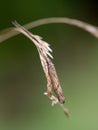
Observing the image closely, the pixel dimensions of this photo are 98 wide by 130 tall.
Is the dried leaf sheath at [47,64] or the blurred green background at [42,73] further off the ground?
the blurred green background at [42,73]

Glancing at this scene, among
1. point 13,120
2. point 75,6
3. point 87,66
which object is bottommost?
point 13,120

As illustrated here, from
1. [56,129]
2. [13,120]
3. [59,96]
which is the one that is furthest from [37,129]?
[59,96]

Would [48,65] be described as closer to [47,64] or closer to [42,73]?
[47,64]

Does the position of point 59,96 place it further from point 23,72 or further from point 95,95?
point 23,72

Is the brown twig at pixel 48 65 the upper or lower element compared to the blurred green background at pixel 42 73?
lower

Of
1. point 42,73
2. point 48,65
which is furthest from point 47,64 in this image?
point 42,73

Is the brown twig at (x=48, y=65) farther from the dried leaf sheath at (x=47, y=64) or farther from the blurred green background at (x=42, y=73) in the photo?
the blurred green background at (x=42, y=73)

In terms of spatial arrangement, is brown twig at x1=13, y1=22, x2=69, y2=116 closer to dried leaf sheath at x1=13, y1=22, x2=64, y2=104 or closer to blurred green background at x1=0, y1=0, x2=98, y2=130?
dried leaf sheath at x1=13, y1=22, x2=64, y2=104

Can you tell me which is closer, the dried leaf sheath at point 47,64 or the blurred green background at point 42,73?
the dried leaf sheath at point 47,64

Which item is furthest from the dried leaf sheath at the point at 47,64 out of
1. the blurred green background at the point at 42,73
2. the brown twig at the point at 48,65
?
the blurred green background at the point at 42,73
